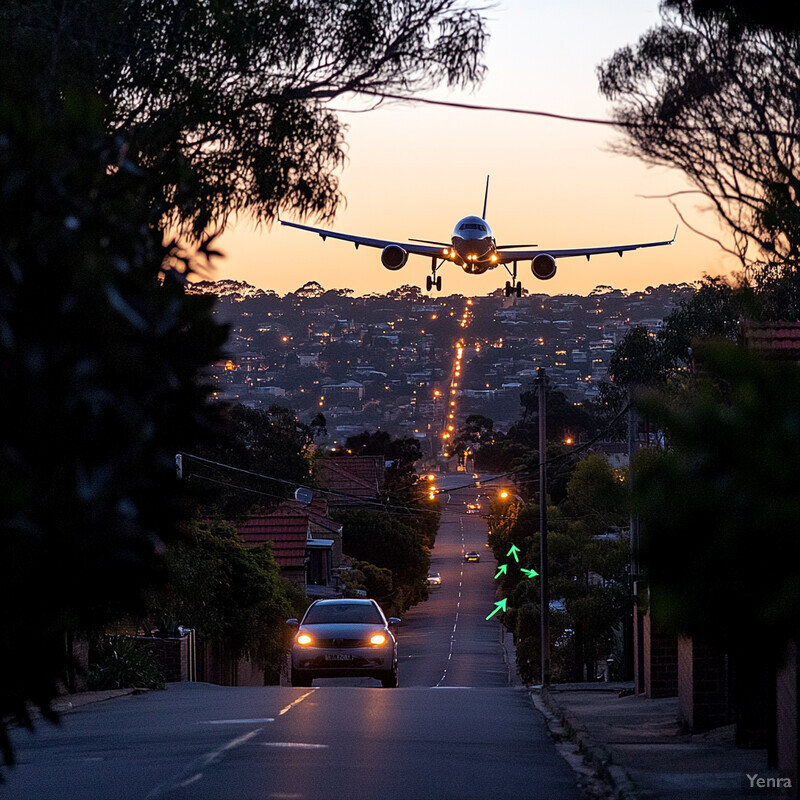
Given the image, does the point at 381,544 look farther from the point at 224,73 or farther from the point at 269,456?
the point at 224,73

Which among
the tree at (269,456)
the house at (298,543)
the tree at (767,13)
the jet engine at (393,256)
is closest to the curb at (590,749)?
the tree at (767,13)

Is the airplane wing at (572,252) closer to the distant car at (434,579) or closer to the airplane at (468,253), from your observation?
the airplane at (468,253)

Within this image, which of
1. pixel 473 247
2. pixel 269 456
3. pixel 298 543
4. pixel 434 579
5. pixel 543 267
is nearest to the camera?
pixel 473 247

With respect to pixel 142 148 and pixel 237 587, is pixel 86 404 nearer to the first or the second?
pixel 142 148

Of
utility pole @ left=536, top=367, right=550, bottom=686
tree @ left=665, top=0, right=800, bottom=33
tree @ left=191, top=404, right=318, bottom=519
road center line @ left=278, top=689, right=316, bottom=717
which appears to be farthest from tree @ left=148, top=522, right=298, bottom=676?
tree @ left=665, top=0, right=800, bottom=33

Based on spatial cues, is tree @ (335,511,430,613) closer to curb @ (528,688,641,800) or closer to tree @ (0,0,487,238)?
curb @ (528,688,641,800)

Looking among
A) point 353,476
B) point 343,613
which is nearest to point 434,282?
point 343,613

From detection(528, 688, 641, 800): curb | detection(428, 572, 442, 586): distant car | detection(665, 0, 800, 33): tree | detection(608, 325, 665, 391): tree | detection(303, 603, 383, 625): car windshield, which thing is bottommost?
detection(528, 688, 641, 800): curb
